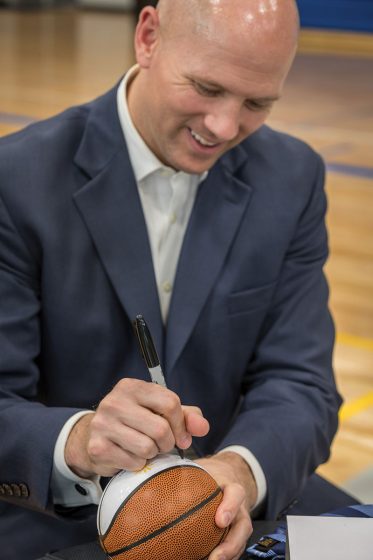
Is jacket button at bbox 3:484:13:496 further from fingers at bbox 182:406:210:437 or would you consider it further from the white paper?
the white paper

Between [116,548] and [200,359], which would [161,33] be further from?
[116,548]

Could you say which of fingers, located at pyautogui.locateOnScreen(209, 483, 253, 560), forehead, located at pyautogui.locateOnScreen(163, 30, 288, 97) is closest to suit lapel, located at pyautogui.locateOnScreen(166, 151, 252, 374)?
forehead, located at pyautogui.locateOnScreen(163, 30, 288, 97)

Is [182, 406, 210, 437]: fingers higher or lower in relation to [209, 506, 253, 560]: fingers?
higher

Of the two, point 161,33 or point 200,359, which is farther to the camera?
point 200,359

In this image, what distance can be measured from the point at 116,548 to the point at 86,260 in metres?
0.85

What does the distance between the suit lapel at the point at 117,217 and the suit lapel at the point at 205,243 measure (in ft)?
0.14

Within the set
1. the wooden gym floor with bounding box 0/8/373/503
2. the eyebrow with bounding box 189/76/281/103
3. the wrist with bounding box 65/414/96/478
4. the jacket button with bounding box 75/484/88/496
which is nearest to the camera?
the wrist with bounding box 65/414/96/478

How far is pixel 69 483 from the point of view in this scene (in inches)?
87.3

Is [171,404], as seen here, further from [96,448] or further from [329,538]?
[329,538]

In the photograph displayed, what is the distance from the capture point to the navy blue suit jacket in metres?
2.37

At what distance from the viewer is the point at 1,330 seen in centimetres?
234

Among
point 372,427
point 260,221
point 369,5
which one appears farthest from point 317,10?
point 260,221

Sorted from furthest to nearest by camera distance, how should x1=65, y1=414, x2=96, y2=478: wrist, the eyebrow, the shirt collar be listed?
the shirt collar, the eyebrow, x1=65, y1=414, x2=96, y2=478: wrist

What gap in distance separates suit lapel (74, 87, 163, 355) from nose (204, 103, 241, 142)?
0.29 m
